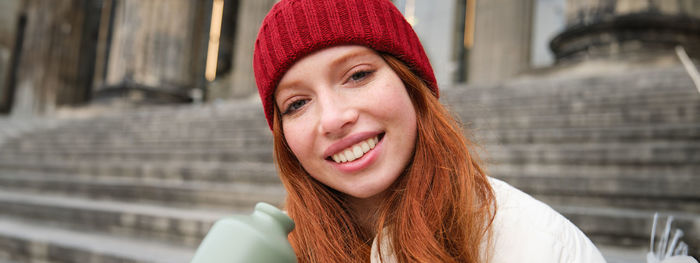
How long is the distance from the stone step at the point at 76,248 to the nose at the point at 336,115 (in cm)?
163

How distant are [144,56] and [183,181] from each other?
310 inches

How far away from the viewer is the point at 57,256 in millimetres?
2432

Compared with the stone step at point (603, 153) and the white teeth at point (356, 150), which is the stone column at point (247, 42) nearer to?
the stone step at point (603, 153)

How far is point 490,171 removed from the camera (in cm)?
250

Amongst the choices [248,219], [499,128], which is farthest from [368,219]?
[499,128]

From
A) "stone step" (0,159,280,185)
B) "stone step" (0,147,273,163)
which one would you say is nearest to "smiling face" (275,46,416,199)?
"stone step" (0,159,280,185)

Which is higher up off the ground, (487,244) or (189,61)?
(189,61)

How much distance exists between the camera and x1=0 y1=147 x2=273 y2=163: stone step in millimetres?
3686

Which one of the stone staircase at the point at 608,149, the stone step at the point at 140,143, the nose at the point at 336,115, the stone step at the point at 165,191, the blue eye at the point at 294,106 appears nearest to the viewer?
the nose at the point at 336,115

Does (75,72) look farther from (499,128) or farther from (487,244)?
(487,244)

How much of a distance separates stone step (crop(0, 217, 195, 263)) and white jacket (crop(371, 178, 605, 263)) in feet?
5.94

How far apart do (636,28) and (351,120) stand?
21.0 ft

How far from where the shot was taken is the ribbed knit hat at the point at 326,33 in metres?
0.89

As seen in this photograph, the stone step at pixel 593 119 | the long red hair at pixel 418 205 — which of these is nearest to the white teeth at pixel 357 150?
the long red hair at pixel 418 205
